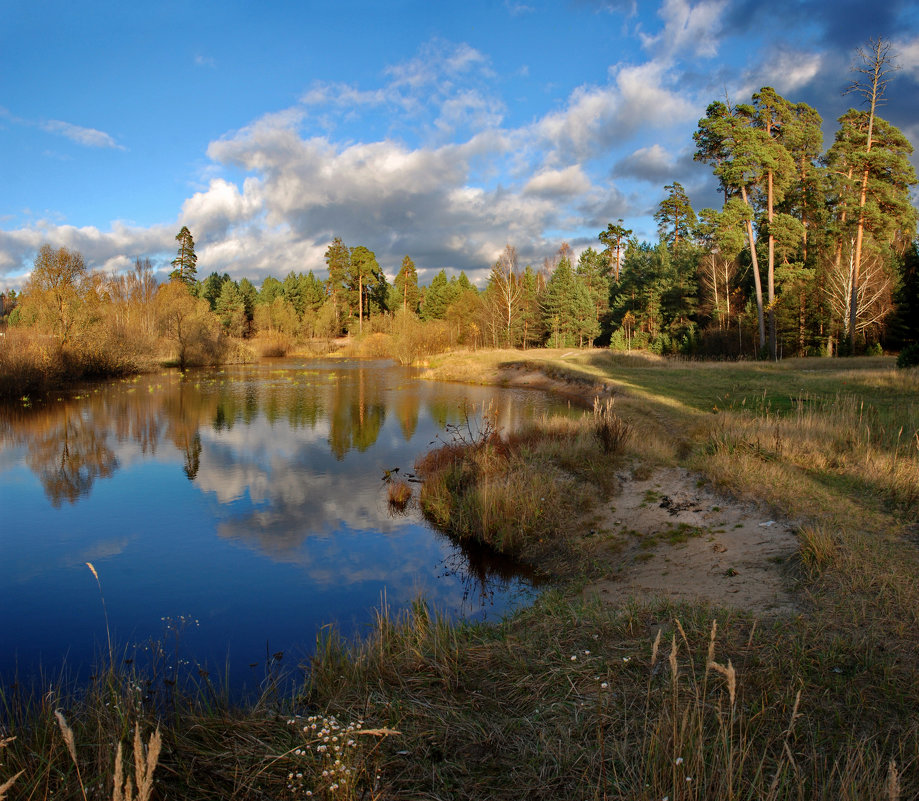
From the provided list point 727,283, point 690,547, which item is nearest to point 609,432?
point 690,547

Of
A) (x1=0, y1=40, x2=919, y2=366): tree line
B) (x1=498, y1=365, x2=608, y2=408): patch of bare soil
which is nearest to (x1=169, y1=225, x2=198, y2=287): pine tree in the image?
(x1=0, y1=40, x2=919, y2=366): tree line

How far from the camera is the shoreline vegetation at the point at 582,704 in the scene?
271 centimetres

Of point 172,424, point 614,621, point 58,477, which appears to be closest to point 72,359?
point 172,424

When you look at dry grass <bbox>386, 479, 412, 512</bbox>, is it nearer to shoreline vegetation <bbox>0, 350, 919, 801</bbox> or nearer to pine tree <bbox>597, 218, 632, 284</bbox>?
shoreline vegetation <bbox>0, 350, 919, 801</bbox>

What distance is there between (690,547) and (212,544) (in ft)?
22.3

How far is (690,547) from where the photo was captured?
6957 mm

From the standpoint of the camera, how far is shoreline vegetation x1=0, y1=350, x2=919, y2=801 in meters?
2.71

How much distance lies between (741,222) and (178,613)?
33.8 m

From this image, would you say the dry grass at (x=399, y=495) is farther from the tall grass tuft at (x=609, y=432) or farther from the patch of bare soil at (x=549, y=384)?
the patch of bare soil at (x=549, y=384)

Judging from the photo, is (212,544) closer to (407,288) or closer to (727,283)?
(727,283)

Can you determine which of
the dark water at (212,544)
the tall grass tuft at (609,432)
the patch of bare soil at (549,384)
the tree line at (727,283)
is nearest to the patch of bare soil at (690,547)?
the tall grass tuft at (609,432)

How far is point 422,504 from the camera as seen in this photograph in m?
10.2

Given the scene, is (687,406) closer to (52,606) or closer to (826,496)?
(826,496)

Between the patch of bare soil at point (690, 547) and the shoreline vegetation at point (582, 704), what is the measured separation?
0.54ft
